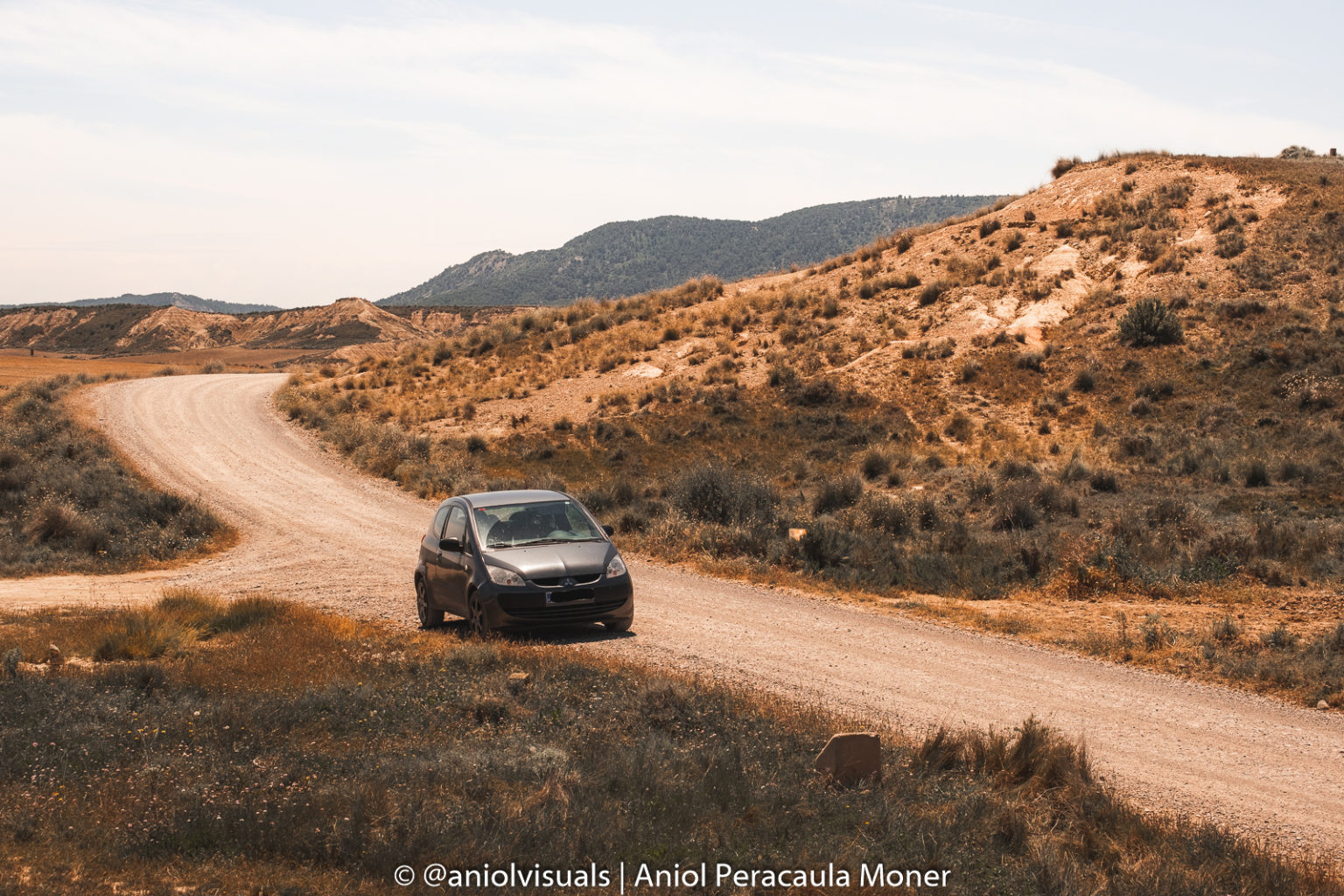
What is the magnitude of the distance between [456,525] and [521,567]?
1819 mm

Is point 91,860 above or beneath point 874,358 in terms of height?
beneath

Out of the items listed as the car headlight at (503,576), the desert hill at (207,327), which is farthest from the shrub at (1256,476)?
the desert hill at (207,327)

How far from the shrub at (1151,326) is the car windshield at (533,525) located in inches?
1116

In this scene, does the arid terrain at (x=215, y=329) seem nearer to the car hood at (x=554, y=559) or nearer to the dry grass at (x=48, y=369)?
the dry grass at (x=48, y=369)

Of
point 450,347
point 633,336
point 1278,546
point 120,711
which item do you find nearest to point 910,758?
point 120,711

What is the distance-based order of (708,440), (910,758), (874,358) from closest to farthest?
(910,758) < (708,440) < (874,358)

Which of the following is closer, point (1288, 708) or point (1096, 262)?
point (1288, 708)

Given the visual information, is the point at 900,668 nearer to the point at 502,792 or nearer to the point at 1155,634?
the point at 1155,634

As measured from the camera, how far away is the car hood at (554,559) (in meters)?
12.5

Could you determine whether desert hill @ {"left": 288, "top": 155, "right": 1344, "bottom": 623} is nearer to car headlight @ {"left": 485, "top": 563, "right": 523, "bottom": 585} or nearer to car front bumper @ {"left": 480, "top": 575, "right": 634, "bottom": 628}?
car front bumper @ {"left": 480, "top": 575, "right": 634, "bottom": 628}

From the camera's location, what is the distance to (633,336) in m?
45.8

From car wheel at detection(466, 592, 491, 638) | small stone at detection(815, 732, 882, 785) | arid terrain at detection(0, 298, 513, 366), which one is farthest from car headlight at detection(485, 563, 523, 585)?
arid terrain at detection(0, 298, 513, 366)

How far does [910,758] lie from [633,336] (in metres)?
38.8

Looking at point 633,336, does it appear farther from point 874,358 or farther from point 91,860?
point 91,860
